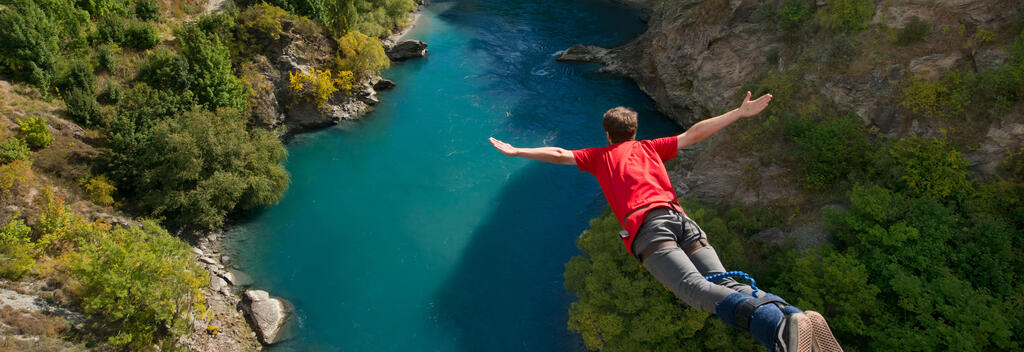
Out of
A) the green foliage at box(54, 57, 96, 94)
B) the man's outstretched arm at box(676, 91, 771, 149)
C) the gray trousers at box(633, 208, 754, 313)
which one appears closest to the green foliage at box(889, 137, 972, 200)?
the man's outstretched arm at box(676, 91, 771, 149)

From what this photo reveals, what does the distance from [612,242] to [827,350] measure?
25.3ft

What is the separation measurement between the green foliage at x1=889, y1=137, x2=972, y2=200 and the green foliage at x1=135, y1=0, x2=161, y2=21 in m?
24.9

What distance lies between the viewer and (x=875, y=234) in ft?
30.8

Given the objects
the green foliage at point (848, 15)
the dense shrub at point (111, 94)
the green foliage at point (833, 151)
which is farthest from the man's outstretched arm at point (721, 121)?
the dense shrub at point (111, 94)

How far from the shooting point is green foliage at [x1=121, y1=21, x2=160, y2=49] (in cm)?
1823

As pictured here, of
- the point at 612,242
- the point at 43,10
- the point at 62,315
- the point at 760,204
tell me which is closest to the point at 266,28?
the point at 43,10

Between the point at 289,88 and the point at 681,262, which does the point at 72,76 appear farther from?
the point at 681,262

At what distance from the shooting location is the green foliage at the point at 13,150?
13.3 m

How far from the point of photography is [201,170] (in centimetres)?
1571

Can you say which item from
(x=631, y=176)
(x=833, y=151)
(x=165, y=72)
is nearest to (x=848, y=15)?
(x=833, y=151)

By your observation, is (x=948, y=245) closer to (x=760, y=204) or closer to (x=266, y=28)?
(x=760, y=204)

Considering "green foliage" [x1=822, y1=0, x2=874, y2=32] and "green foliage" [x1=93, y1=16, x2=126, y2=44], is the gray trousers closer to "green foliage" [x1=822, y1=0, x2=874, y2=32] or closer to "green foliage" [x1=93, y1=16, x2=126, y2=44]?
"green foliage" [x1=822, y1=0, x2=874, y2=32]

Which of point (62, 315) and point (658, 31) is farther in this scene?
point (658, 31)

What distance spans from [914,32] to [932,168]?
477cm
